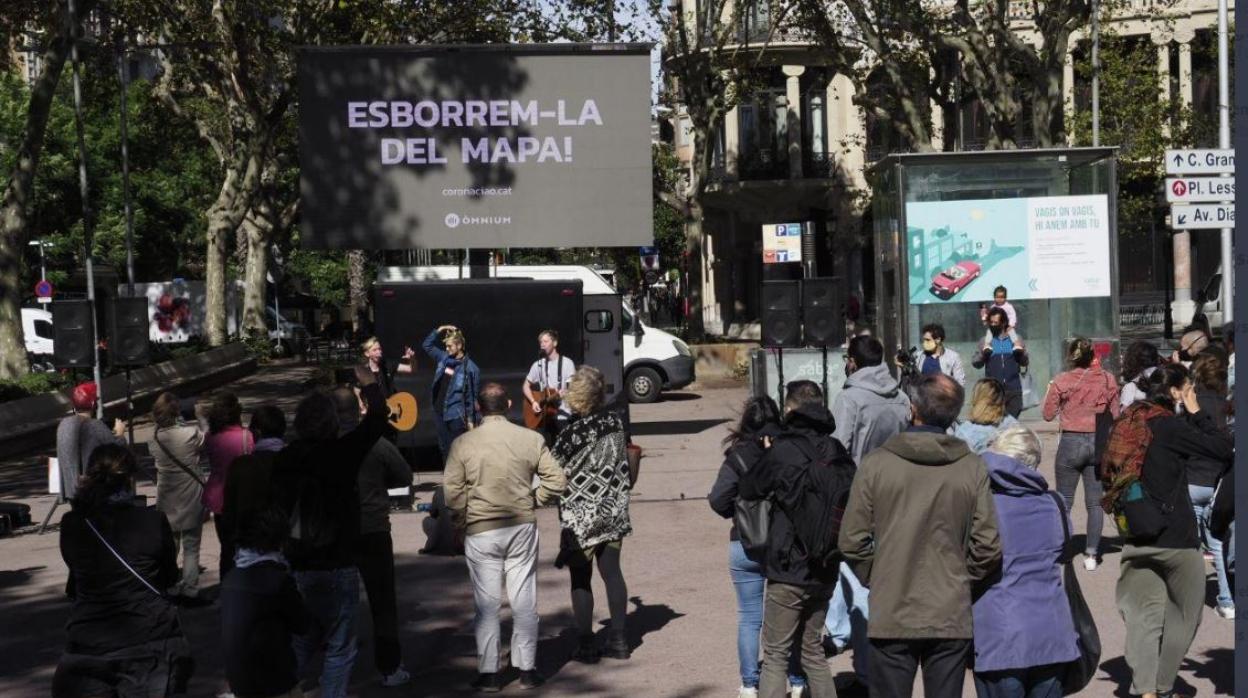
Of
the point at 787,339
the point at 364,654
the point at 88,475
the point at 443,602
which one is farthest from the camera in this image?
the point at 787,339

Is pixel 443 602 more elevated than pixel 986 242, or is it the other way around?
pixel 986 242

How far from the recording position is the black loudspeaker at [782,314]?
16.2 m

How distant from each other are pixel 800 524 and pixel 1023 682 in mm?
1303

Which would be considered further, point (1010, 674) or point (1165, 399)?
point (1165, 399)

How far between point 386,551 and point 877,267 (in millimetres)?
14044

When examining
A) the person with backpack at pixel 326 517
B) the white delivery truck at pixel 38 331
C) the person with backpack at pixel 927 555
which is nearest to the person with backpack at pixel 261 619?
the person with backpack at pixel 326 517

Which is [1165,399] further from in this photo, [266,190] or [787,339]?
[266,190]

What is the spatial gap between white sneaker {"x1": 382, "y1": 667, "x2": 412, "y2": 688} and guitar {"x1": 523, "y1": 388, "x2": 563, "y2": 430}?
7.02 m

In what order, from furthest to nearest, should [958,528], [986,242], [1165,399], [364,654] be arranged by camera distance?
1. [986,242]
2. [364,654]
3. [1165,399]
4. [958,528]

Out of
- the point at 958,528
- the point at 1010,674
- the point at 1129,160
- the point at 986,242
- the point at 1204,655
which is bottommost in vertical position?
the point at 1204,655

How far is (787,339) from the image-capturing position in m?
16.2

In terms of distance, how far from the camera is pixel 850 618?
27.4ft

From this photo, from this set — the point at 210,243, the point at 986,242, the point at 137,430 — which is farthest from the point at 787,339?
the point at 210,243

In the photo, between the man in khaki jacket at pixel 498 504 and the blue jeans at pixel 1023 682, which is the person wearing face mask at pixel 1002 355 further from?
the blue jeans at pixel 1023 682
